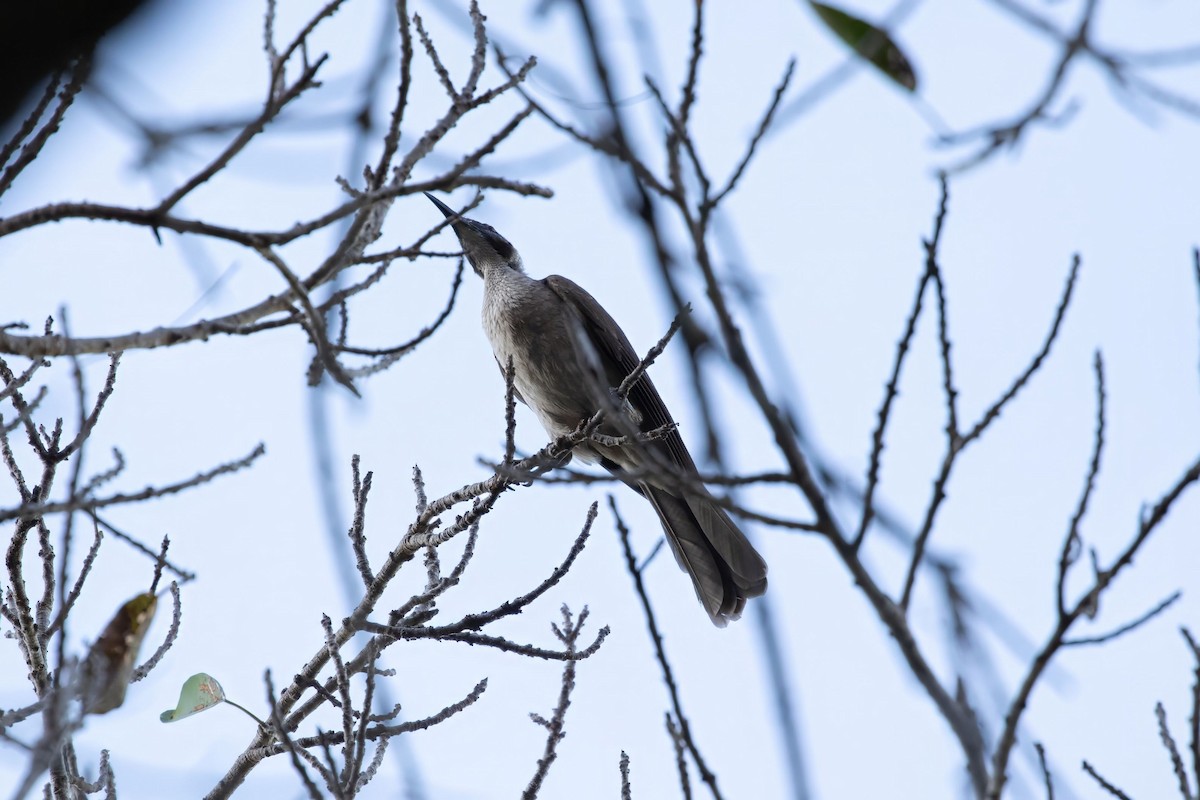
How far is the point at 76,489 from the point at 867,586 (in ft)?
5.68

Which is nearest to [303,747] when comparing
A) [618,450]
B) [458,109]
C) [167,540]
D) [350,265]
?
[167,540]

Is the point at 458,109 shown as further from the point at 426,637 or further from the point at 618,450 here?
the point at 618,450

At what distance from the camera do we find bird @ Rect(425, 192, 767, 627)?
16.4 feet

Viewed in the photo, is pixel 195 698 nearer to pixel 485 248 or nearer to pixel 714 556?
pixel 714 556

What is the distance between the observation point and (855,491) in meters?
1.71

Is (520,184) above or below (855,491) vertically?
above

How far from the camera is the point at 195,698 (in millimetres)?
3127

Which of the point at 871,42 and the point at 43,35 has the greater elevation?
the point at 871,42

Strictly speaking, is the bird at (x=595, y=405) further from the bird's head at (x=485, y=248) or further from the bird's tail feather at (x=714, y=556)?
the bird's head at (x=485, y=248)

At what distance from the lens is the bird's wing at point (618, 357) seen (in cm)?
536

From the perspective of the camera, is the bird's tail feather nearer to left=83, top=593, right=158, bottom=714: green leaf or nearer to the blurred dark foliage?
left=83, top=593, right=158, bottom=714: green leaf

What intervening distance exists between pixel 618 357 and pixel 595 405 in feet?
2.27

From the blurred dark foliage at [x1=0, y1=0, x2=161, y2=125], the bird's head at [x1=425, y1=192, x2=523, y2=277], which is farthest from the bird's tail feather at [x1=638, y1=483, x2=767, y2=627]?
the blurred dark foliage at [x1=0, y1=0, x2=161, y2=125]

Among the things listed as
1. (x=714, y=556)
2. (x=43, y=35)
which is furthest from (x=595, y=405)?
(x=43, y=35)
